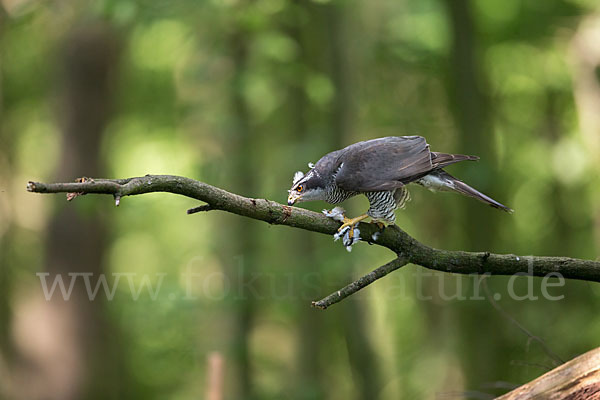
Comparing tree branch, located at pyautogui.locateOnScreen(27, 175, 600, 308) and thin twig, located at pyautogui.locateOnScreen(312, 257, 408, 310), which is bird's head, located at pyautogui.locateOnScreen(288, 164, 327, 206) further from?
thin twig, located at pyautogui.locateOnScreen(312, 257, 408, 310)

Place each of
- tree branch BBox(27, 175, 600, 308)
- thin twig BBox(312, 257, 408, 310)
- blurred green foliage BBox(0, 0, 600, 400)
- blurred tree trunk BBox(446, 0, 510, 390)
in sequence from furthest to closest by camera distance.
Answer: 1. blurred green foliage BBox(0, 0, 600, 400)
2. blurred tree trunk BBox(446, 0, 510, 390)
3. thin twig BBox(312, 257, 408, 310)
4. tree branch BBox(27, 175, 600, 308)

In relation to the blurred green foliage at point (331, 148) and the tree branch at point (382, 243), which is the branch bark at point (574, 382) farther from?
the blurred green foliage at point (331, 148)

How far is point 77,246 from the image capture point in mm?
9594

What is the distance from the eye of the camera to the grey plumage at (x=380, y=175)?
3.90 metres

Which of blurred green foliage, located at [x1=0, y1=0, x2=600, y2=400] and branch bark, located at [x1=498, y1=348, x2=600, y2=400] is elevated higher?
blurred green foliage, located at [x1=0, y1=0, x2=600, y2=400]

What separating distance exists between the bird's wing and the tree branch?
354 mm

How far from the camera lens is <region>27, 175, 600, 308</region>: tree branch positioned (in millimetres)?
2826

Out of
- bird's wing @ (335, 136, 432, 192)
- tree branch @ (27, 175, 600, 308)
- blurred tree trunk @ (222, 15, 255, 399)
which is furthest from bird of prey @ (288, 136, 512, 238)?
blurred tree trunk @ (222, 15, 255, 399)

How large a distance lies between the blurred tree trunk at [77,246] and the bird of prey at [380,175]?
6.17 meters

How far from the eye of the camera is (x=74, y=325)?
9742 mm

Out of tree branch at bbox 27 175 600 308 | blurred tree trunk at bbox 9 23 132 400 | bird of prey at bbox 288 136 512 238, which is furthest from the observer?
blurred tree trunk at bbox 9 23 132 400

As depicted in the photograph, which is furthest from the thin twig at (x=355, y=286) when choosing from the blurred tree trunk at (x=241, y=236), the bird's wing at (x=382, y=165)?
the blurred tree trunk at (x=241, y=236)

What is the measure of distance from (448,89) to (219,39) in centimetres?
340

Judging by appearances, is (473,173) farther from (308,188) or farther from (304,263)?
(308,188)
